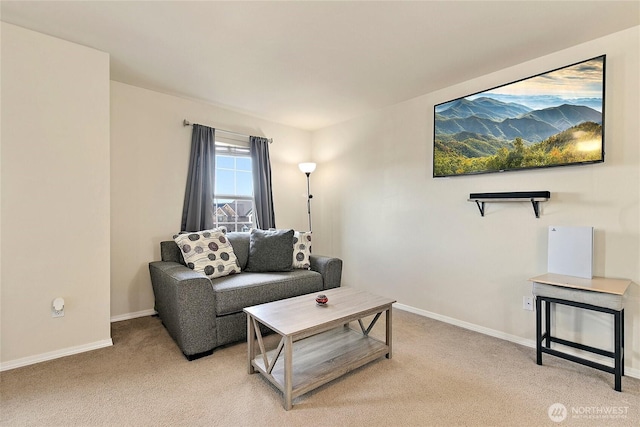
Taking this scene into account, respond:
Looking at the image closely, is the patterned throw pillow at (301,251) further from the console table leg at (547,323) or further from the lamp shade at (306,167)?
the console table leg at (547,323)

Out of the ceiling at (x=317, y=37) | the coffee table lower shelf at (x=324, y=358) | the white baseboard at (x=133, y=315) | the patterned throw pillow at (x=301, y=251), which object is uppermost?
the ceiling at (x=317, y=37)

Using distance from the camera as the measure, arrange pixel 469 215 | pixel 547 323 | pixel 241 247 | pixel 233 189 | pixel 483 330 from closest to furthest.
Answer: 1. pixel 547 323
2. pixel 483 330
3. pixel 469 215
4. pixel 241 247
5. pixel 233 189

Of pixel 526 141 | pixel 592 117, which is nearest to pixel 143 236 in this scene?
pixel 526 141

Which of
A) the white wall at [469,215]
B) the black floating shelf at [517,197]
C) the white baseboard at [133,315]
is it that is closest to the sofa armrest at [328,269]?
the white wall at [469,215]

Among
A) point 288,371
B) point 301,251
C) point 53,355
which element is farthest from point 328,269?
point 53,355

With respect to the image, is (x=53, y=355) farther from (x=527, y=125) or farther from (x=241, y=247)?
(x=527, y=125)

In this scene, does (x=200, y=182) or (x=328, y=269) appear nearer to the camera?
(x=328, y=269)

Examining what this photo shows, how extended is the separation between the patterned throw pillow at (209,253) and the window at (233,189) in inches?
28.9

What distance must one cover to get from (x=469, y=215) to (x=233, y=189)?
2.77 meters

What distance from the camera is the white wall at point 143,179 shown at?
3.00 m

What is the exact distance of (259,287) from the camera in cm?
262

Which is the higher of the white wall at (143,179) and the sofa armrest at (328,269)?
the white wall at (143,179)

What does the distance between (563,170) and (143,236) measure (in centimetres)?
390

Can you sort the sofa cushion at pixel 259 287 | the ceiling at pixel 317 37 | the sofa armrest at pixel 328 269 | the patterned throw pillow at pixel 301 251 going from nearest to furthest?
1. the ceiling at pixel 317 37
2. the sofa cushion at pixel 259 287
3. the sofa armrest at pixel 328 269
4. the patterned throw pillow at pixel 301 251
